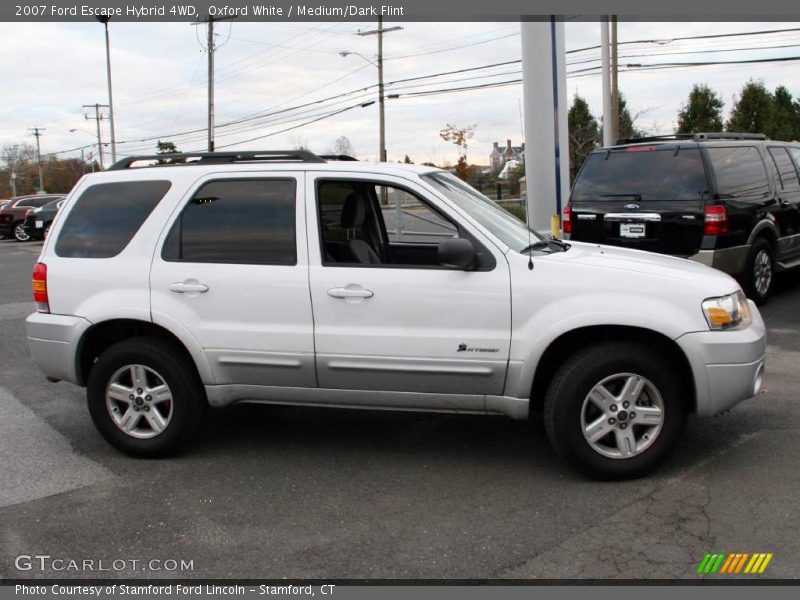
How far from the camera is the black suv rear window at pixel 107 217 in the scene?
511 cm

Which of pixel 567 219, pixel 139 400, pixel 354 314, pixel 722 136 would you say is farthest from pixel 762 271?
pixel 139 400

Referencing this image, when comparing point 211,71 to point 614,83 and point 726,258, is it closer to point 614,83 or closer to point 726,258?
point 614,83

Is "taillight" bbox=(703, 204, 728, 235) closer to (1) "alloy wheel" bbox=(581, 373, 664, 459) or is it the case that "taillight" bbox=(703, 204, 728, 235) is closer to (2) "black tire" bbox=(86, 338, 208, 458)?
(1) "alloy wheel" bbox=(581, 373, 664, 459)

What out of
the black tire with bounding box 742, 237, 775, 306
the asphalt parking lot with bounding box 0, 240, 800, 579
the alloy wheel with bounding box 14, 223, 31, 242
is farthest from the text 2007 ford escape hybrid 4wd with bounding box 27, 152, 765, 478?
the alloy wheel with bounding box 14, 223, 31, 242

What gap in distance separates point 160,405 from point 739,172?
707cm

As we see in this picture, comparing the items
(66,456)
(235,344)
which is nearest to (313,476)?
(235,344)

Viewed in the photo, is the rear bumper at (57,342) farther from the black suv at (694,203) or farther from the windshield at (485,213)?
the black suv at (694,203)

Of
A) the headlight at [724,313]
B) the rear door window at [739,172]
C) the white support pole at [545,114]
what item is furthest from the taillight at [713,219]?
the headlight at [724,313]

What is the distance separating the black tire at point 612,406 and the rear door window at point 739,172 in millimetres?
4962

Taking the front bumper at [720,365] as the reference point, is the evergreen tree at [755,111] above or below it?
above

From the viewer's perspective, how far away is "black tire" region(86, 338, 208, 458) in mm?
4941

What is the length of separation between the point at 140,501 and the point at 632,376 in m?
2.77

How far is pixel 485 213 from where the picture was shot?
16.8ft
